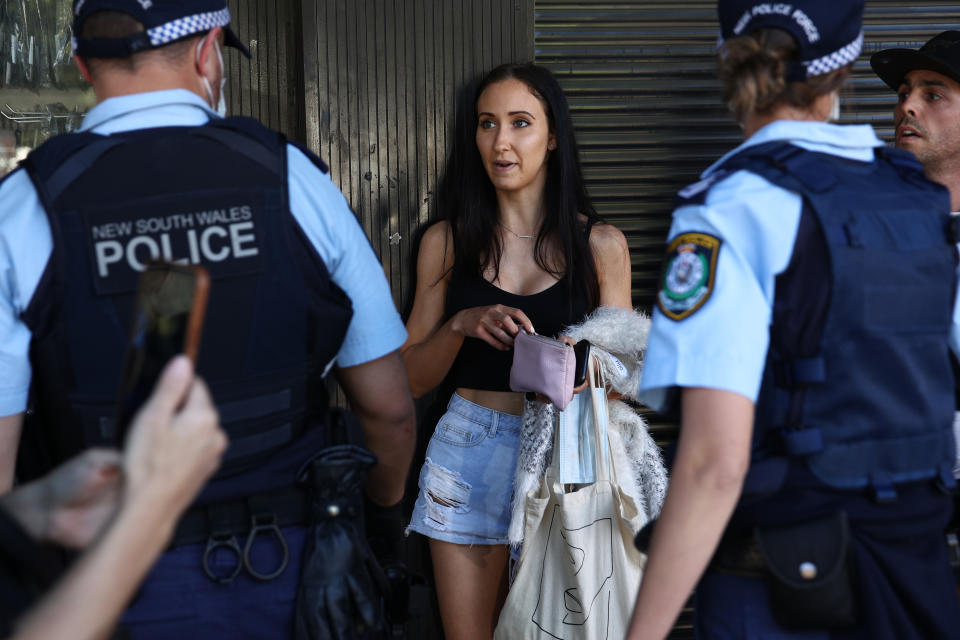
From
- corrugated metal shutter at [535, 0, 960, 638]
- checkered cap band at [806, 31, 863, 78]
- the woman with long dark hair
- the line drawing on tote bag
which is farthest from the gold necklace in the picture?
checkered cap band at [806, 31, 863, 78]

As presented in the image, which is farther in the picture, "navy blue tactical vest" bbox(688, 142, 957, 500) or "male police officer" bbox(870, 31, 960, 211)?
"male police officer" bbox(870, 31, 960, 211)

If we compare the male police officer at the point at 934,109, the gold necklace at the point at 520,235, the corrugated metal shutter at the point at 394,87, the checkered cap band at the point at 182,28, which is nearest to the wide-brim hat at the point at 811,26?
the checkered cap band at the point at 182,28

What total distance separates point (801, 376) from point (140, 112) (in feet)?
4.35

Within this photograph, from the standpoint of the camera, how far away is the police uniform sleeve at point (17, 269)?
182 cm

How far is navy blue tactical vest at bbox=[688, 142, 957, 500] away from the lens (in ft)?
5.39

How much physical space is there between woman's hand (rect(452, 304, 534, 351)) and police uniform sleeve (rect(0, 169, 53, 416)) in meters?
1.46

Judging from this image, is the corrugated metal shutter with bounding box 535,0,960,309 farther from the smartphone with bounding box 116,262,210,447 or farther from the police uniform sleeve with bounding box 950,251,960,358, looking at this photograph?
the smartphone with bounding box 116,262,210,447

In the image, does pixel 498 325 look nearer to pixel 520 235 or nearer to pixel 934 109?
pixel 520 235

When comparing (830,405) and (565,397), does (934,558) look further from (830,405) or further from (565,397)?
(565,397)

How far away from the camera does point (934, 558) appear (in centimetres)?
178

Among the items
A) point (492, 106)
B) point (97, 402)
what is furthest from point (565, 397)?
point (97, 402)

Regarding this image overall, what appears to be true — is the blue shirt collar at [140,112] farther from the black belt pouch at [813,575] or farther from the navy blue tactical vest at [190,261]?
the black belt pouch at [813,575]

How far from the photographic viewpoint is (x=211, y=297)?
73.7 inches

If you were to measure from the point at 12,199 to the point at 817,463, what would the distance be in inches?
59.9
